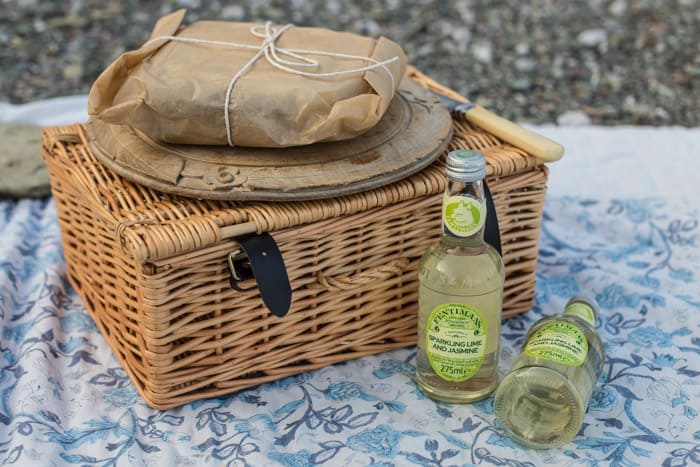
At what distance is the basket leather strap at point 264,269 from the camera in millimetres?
955

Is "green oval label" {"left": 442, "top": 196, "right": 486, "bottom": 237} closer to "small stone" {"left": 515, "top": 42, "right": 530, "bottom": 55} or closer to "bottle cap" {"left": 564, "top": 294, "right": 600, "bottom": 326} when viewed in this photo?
"bottle cap" {"left": 564, "top": 294, "right": 600, "bottom": 326}

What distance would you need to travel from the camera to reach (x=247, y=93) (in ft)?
3.28

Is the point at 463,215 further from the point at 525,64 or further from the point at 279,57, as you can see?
the point at 525,64

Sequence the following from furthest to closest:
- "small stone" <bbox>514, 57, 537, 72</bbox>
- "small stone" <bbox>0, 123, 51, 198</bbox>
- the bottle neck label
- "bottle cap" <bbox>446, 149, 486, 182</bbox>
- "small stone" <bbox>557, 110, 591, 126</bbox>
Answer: "small stone" <bbox>514, 57, 537, 72</bbox>, "small stone" <bbox>557, 110, 591, 126</bbox>, "small stone" <bbox>0, 123, 51, 198</bbox>, the bottle neck label, "bottle cap" <bbox>446, 149, 486, 182</bbox>

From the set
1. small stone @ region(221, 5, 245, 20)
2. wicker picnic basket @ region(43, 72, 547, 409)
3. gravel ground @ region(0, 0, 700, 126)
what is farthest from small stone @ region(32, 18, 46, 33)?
wicker picnic basket @ region(43, 72, 547, 409)

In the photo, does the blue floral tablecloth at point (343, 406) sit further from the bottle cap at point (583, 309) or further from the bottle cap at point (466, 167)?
the bottle cap at point (466, 167)

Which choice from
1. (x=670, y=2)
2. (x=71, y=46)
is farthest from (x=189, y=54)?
(x=670, y=2)

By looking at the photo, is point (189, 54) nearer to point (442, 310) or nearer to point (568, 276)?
point (442, 310)

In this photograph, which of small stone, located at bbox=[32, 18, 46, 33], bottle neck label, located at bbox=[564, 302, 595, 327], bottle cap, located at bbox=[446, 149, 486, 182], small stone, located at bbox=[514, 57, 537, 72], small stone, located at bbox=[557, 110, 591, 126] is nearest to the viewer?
A: bottle cap, located at bbox=[446, 149, 486, 182]

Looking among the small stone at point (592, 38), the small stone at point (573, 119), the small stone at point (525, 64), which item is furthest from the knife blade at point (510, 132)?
the small stone at point (592, 38)

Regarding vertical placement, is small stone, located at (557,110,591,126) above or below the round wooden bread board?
below

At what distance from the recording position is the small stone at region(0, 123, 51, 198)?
1539mm

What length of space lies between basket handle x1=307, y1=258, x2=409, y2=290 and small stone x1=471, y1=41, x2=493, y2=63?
1616 mm

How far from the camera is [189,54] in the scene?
111 cm
